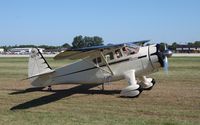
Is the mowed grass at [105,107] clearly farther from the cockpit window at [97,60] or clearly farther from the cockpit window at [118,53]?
the cockpit window at [118,53]

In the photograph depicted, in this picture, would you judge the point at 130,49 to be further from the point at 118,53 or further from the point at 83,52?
the point at 83,52

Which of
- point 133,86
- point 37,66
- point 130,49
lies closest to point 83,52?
point 130,49

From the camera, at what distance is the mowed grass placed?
9.85 metres

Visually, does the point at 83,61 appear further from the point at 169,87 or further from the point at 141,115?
the point at 141,115

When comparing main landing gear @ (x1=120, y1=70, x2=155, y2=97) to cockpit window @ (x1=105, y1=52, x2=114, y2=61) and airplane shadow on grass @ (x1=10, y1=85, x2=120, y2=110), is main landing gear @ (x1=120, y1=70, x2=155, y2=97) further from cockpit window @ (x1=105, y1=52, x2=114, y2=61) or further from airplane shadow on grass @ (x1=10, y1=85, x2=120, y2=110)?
airplane shadow on grass @ (x1=10, y1=85, x2=120, y2=110)

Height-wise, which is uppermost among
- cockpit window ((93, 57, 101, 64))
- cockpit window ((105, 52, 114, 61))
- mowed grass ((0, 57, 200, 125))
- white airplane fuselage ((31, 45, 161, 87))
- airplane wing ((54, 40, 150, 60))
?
airplane wing ((54, 40, 150, 60))

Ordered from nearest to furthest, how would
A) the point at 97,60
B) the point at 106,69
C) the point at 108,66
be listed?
the point at 108,66, the point at 106,69, the point at 97,60

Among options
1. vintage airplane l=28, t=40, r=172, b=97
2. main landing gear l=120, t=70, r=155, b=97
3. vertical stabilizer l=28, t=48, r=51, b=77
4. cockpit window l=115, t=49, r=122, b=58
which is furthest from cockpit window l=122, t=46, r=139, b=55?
vertical stabilizer l=28, t=48, r=51, b=77

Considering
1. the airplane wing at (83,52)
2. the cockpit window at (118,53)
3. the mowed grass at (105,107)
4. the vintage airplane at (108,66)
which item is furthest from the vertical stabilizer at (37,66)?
the cockpit window at (118,53)

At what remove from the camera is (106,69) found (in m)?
15.1

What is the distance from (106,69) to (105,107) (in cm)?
343

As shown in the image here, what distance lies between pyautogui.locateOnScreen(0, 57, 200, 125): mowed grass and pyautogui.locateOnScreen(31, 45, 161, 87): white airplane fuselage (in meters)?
0.64

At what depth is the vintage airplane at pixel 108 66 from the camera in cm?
1410

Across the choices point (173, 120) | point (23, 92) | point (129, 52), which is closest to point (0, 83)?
point (23, 92)
